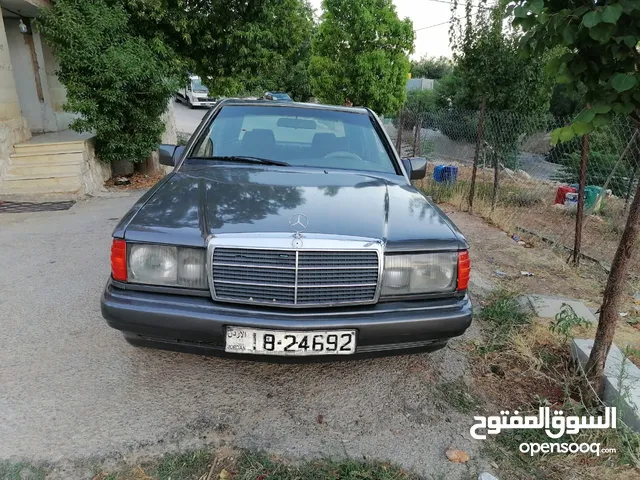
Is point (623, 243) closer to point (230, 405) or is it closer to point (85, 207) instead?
point (230, 405)

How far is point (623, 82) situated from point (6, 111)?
29.2ft

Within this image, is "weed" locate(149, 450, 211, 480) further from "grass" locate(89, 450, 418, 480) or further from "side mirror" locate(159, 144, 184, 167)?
"side mirror" locate(159, 144, 184, 167)

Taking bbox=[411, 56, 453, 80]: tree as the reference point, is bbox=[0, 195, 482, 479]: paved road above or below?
below

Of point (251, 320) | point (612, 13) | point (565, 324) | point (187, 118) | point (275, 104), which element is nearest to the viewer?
point (612, 13)

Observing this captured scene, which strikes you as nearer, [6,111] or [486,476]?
[486,476]

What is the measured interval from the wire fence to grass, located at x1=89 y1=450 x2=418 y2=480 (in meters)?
4.44

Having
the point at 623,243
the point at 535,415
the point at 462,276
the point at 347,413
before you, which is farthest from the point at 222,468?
the point at 623,243

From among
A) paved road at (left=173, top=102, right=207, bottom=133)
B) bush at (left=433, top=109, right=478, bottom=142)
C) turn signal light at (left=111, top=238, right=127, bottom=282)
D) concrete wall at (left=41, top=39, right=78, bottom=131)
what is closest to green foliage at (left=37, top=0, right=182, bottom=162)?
concrete wall at (left=41, top=39, right=78, bottom=131)

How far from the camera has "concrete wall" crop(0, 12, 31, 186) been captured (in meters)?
7.38

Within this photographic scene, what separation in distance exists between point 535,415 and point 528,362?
1.73 ft

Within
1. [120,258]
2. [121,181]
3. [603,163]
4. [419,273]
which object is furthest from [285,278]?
[603,163]

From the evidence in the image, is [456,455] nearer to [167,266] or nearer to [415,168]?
[167,266]

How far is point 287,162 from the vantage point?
130 inches

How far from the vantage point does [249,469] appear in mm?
2021
